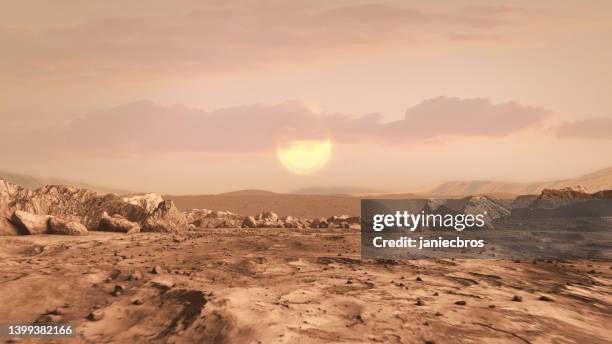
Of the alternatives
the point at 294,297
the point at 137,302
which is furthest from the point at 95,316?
the point at 294,297

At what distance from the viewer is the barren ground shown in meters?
3.73

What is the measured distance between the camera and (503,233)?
10430mm

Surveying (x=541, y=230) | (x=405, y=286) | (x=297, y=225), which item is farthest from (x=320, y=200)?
(x=405, y=286)

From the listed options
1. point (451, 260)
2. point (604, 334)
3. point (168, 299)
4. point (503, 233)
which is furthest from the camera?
point (503, 233)

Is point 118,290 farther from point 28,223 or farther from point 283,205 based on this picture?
point 283,205

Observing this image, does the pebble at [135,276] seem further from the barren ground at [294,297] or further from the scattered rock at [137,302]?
the scattered rock at [137,302]

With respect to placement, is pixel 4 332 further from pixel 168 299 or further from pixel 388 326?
pixel 388 326

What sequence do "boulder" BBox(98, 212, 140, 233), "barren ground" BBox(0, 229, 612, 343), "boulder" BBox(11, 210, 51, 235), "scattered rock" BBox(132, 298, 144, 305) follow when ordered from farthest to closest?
"boulder" BBox(98, 212, 140, 233) < "boulder" BBox(11, 210, 51, 235) < "scattered rock" BBox(132, 298, 144, 305) < "barren ground" BBox(0, 229, 612, 343)

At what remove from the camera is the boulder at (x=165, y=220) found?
33.2ft

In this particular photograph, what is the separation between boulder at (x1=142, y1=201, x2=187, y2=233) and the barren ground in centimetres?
287

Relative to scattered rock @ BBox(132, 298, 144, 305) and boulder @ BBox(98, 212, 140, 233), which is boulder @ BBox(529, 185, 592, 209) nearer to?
boulder @ BBox(98, 212, 140, 233)

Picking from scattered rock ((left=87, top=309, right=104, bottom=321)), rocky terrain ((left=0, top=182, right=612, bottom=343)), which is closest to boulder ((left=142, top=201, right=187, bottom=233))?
rocky terrain ((left=0, top=182, right=612, bottom=343))

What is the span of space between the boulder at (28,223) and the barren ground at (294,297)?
841 millimetres

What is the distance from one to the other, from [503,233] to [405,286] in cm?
635
